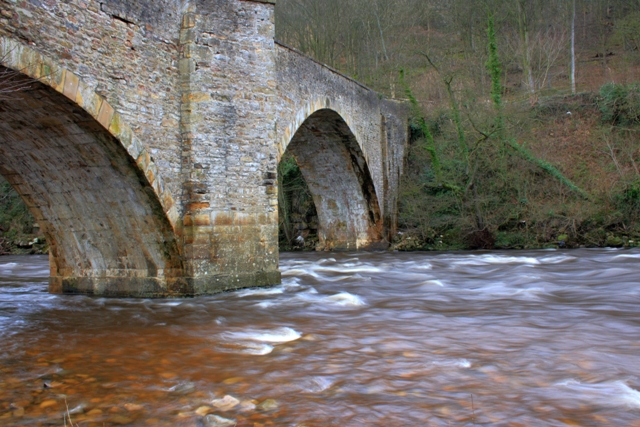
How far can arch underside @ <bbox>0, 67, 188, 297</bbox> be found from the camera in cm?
757

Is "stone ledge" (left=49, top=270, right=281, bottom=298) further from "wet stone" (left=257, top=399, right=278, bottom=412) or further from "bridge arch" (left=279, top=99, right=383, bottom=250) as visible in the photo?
"bridge arch" (left=279, top=99, right=383, bottom=250)

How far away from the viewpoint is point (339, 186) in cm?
1797

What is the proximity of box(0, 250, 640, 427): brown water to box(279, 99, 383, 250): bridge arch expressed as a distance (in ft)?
22.8

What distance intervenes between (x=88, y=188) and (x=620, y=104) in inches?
656

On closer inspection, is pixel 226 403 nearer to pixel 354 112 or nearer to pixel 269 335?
pixel 269 335

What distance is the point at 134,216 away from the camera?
862cm

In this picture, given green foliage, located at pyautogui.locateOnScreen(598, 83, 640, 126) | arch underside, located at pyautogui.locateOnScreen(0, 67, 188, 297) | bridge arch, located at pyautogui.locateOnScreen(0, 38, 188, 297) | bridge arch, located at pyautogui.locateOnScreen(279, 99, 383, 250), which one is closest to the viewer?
bridge arch, located at pyautogui.locateOnScreen(0, 38, 188, 297)

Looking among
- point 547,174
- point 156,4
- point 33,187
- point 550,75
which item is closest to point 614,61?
point 550,75

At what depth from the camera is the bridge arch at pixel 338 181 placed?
1567 cm

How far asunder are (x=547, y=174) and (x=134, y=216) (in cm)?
1269

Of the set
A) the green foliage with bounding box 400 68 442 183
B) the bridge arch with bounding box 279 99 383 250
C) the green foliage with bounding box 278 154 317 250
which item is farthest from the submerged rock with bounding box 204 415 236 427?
the green foliage with bounding box 278 154 317 250

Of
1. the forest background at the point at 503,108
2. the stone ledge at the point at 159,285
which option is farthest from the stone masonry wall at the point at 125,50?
the forest background at the point at 503,108

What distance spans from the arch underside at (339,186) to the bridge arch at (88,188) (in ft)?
24.1

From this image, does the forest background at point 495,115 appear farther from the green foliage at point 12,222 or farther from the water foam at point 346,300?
the water foam at point 346,300
